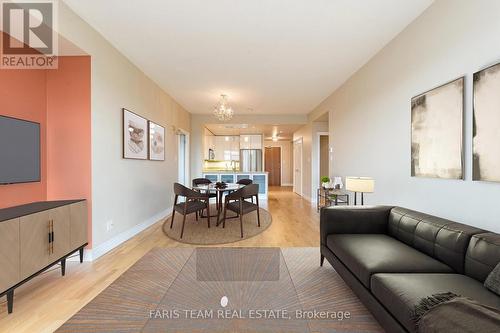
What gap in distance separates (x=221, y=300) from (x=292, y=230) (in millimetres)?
2340

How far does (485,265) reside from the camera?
4.38 feet

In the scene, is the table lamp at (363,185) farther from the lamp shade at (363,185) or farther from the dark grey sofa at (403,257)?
the dark grey sofa at (403,257)

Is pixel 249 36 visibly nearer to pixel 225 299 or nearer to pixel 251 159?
pixel 225 299

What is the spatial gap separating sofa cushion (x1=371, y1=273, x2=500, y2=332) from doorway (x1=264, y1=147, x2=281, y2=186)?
34.6ft

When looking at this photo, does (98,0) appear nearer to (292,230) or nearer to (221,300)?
(221,300)

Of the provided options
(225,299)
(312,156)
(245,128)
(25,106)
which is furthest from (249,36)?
(245,128)

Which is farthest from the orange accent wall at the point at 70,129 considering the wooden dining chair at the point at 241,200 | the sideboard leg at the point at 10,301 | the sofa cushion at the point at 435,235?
the sofa cushion at the point at 435,235

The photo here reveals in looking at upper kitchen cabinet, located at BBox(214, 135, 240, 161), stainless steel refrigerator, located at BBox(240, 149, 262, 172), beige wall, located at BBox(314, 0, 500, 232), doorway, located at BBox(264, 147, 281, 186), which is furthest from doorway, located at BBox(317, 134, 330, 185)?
doorway, located at BBox(264, 147, 281, 186)

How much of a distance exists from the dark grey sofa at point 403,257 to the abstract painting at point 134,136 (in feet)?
9.77

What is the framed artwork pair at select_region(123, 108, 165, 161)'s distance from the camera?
3350 millimetres

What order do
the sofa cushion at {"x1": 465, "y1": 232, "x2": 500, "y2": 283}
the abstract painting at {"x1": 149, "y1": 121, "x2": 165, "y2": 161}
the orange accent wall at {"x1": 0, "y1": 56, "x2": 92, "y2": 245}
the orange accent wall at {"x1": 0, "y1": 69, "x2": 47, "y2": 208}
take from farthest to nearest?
the abstract painting at {"x1": 149, "y1": 121, "x2": 165, "y2": 161} → the orange accent wall at {"x1": 0, "y1": 56, "x2": 92, "y2": 245} → the orange accent wall at {"x1": 0, "y1": 69, "x2": 47, "y2": 208} → the sofa cushion at {"x1": 465, "y1": 232, "x2": 500, "y2": 283}

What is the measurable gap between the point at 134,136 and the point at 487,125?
4.06m

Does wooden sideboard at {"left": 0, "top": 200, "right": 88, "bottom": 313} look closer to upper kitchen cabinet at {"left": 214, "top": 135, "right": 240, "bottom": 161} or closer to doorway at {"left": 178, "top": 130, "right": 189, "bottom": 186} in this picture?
doorway at {"left": 178, "top": 130, "right": 189, "bottom": 186}

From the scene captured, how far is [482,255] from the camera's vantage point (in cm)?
136
